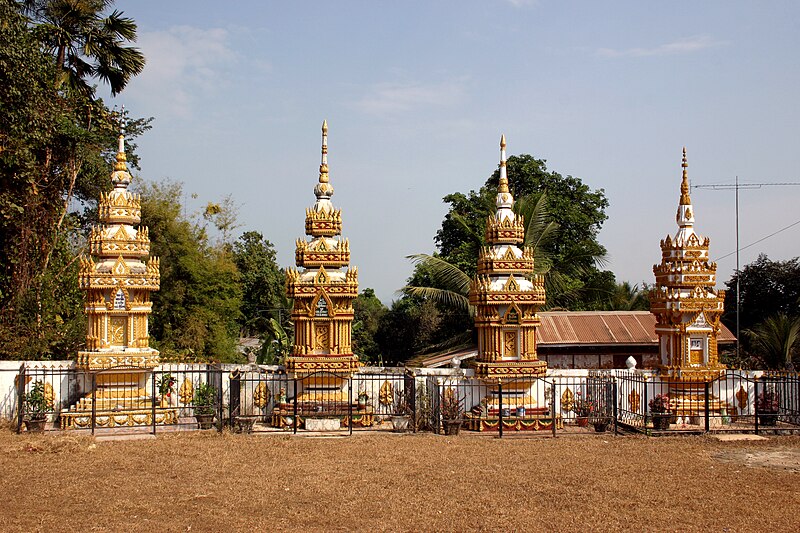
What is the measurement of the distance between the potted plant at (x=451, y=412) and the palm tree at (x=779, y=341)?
12.2 meters

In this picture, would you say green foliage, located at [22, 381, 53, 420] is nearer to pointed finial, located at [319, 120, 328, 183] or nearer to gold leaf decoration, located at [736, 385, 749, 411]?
pointed finial, located at [319, 120, 328, 183]

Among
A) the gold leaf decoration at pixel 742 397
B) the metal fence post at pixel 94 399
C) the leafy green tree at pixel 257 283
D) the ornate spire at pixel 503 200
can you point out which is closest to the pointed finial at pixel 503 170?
the ornate spire at pixel 503 200

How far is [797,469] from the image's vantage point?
12.7m

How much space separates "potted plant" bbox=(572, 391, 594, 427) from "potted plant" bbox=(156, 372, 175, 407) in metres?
9.39

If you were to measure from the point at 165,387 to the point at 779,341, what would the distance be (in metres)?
18.4

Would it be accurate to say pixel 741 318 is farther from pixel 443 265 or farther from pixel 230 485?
pixel 230 485

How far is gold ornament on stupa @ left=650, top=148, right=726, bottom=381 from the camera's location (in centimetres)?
1823

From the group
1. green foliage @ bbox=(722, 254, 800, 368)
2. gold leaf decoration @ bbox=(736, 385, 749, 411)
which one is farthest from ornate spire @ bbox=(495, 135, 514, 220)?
green foliage @ bbox=(722, 254, 800, 368)

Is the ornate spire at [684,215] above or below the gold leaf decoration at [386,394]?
above

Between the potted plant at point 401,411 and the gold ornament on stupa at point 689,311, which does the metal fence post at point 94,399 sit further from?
the gold ornament on stupa at point 689,311

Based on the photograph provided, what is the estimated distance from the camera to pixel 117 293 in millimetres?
17359

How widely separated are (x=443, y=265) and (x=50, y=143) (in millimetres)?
13245

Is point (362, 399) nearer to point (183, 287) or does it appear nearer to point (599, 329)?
point (599, 329)

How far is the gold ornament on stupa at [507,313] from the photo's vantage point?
17.6 m
